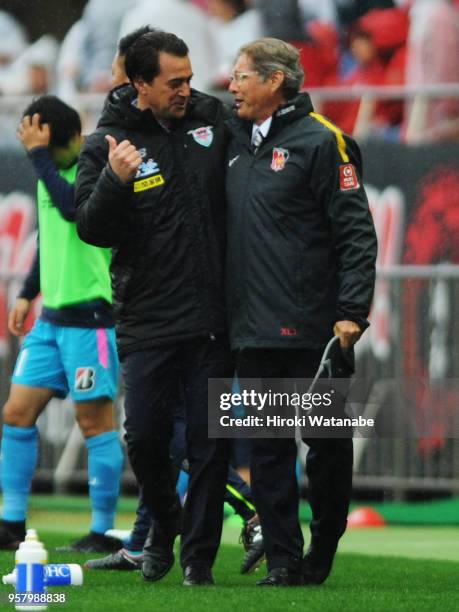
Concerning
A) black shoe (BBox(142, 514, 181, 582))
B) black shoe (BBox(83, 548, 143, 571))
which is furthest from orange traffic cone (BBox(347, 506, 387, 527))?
black shoe (BBox(142, 514, 181, 582))

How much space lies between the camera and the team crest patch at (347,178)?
6.67 m

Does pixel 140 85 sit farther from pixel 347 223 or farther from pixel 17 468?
pixel 17 468

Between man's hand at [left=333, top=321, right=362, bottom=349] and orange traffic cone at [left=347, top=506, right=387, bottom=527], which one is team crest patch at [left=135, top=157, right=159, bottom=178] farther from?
orange traffic cone at [left=347, top=506, right=387, bottom=527]

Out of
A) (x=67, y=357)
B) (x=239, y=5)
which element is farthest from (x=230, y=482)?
(x=239, y=5)

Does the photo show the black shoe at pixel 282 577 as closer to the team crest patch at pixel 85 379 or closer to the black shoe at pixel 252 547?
the black shoe at pixel 252 547

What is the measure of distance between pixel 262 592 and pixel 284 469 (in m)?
0.52

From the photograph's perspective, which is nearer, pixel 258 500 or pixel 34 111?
pixel 258 500

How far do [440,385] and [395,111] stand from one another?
2.40 meters

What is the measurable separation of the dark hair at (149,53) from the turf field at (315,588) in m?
2.03

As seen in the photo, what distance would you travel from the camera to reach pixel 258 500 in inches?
269

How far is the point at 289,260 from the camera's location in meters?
6.71

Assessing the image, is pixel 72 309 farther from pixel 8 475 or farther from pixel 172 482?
pixel 172 482

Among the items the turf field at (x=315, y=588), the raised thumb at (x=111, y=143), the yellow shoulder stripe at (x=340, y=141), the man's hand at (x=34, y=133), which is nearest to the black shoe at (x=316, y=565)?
the turf field at (x=315, y=588)

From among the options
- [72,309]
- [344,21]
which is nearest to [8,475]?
[72,309]
